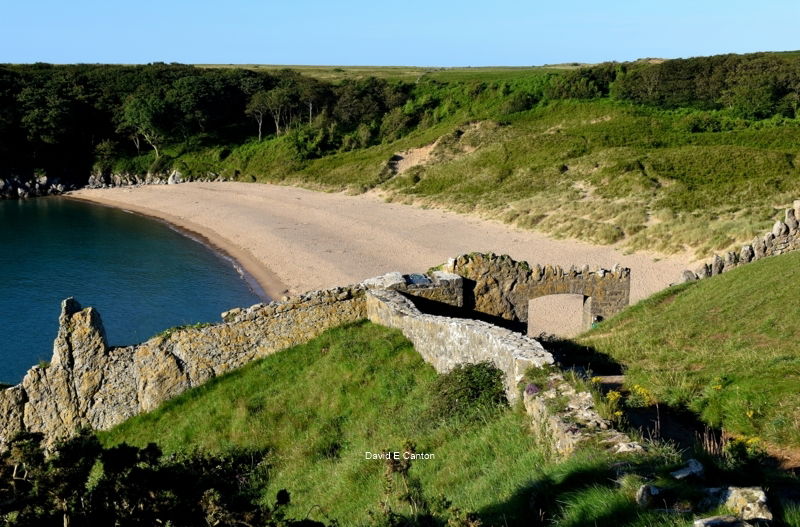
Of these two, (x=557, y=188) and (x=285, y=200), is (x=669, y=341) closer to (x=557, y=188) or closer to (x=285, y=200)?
(x=557, y=188)

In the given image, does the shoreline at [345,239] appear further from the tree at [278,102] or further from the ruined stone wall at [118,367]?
the tree at [278,102]

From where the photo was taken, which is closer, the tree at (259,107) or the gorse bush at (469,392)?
the gorse bush at (469,392)

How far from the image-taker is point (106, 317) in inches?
1155

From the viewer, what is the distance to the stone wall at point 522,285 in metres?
15.6

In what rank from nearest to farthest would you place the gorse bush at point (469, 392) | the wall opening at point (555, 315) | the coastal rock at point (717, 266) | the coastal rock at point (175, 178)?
1. the gorse bush at point (469, 392)
2. the coastal rock at point (717, 266)
3. the wall opening at point (555, 315)
4. the coastal rock at point (175, 178)

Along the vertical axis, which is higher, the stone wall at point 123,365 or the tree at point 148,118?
the tree at point 148,118

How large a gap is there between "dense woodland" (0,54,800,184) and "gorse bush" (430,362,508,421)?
58.3m

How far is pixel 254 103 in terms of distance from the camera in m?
81.7

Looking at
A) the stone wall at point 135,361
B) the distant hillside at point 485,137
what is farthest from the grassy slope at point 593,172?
the stone wall at point 135,361

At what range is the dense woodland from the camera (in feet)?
213

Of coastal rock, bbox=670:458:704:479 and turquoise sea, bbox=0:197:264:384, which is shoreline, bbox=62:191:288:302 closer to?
turquoise sea, bbox=0:197:264:384

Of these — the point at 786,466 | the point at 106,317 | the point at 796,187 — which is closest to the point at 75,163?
the point at 106,317

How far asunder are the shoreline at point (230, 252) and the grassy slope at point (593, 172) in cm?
1321

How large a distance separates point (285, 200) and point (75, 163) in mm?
36179
